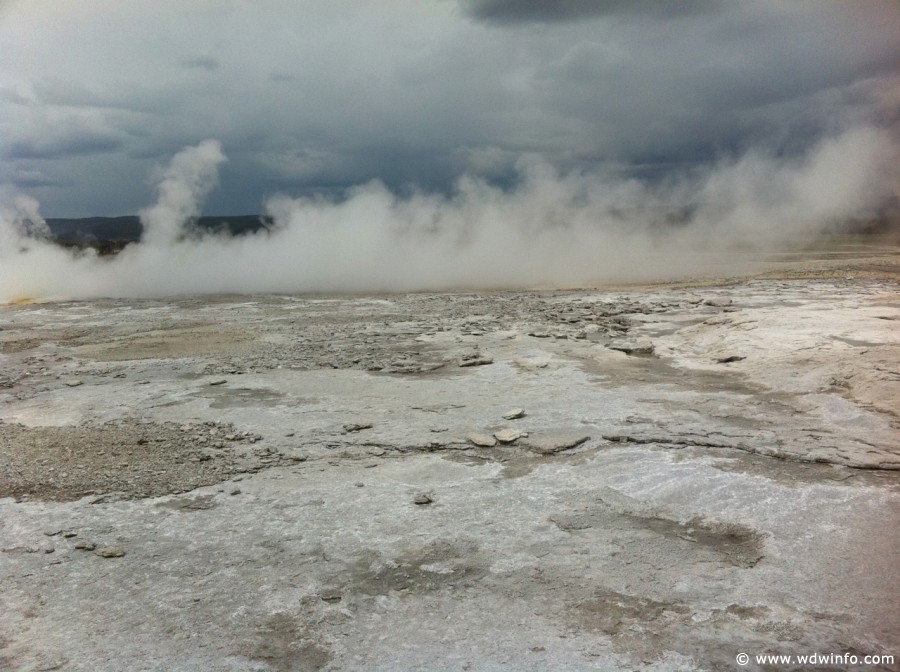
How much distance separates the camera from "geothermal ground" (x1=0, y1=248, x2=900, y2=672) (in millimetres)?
Answer: 2961

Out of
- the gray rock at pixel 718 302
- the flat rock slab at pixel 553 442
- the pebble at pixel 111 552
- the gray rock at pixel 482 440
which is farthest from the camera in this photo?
the gray rock at pixel 718 302

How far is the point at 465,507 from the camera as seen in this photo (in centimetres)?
424

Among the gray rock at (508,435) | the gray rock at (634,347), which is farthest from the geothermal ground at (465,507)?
the gray rock at (634,347)

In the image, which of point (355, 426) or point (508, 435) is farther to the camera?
point (355, 426)

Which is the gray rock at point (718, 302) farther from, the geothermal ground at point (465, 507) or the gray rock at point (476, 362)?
the gray rock at point (476, 362)

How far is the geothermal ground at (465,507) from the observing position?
117 inches

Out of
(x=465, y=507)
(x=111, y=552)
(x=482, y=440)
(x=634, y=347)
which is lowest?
(x=111, y=552)

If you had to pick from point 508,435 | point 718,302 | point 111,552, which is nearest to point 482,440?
point 508,435

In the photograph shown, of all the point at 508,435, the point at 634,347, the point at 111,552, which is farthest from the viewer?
the point at 634,347

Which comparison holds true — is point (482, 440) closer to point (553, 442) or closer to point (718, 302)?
point (553, 442)

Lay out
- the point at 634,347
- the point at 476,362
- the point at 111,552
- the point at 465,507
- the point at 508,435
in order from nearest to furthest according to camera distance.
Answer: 1. the point at 111,552
2. the point at 465,507
3. the point at 508,435
4. the point at 476,362
5. the point at 634,347

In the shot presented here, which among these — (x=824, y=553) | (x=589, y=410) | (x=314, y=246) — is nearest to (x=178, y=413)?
(x=589, y=410)

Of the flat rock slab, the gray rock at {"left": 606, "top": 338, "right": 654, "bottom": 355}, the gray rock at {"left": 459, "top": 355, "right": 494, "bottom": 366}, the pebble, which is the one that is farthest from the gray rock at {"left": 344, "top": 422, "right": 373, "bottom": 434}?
the gray rock at {"left": 606, "top": 338, "right": 654, "bottom": 355}

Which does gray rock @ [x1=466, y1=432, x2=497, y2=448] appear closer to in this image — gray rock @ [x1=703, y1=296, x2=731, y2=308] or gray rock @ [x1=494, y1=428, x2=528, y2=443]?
gray rock @ [x1=494, y1=428, x2=528, y2=443]
